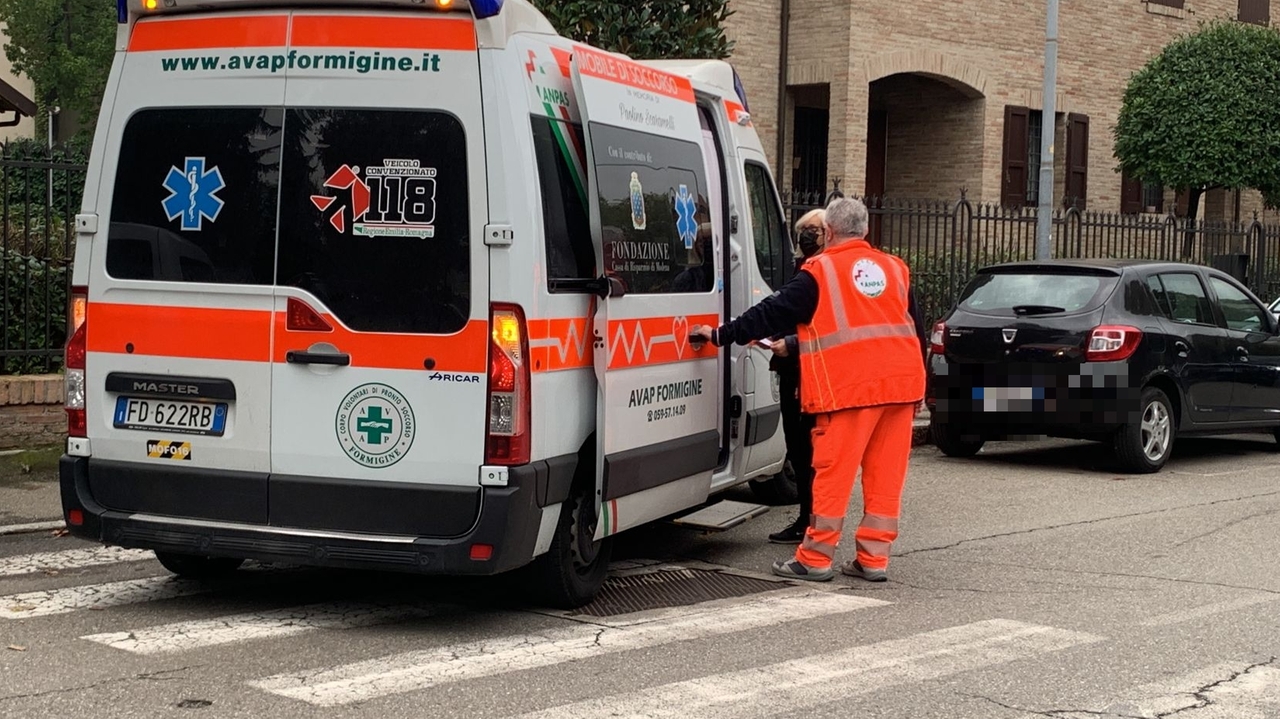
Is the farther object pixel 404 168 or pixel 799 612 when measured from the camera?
pixel 799 612

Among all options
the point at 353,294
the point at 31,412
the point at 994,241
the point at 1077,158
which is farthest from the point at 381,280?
the point at 1077,158

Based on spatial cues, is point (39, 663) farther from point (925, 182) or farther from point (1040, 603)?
point (925, 182)

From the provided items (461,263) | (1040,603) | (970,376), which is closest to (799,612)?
(1040,603)

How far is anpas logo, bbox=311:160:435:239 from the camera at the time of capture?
6.12m

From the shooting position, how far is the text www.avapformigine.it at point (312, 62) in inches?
242

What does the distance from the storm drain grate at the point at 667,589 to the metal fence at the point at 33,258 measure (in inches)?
201

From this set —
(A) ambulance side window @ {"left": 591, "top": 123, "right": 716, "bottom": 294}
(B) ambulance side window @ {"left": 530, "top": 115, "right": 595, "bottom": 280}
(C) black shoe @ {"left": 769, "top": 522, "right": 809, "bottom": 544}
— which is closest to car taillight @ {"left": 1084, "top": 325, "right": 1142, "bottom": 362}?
(C) black shoe @ {"left": 769, "top": 522, "right": 809, "bottom": 544}

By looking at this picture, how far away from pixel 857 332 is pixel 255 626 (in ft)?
9.57


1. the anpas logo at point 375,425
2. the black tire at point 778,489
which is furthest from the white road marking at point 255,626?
the black tire at point 778,489

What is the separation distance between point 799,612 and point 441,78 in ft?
8.56

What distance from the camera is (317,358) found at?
6.18 m

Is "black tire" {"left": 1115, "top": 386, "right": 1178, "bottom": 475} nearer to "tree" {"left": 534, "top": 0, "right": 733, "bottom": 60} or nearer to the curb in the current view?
"tree" {"left": 534, "top": 0, "right": 733, "bottom": 60}

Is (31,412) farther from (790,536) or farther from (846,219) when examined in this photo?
(846,219)

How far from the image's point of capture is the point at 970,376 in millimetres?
11867
